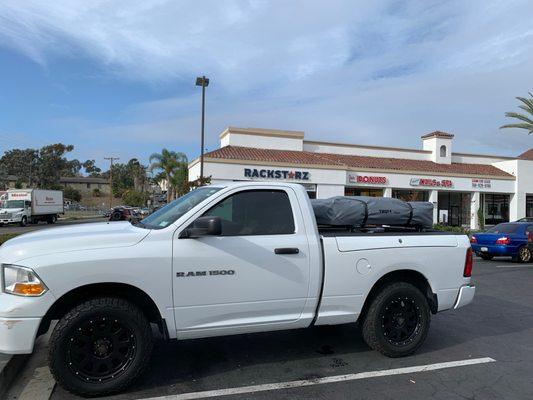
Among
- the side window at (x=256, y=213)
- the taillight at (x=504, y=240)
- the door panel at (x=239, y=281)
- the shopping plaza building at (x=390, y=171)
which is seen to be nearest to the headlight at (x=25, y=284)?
the door panel at (x=239, y=281)

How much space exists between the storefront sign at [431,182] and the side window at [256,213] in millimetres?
31257

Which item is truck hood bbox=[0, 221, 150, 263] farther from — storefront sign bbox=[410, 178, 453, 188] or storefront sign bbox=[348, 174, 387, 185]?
storefront sign bbox=[410, 178, 453, 188]

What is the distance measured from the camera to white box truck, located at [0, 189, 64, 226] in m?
39.7

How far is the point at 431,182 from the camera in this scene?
116 feet

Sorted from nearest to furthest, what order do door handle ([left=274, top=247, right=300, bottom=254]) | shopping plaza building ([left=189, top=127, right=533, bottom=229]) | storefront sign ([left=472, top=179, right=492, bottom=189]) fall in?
door handle ([left=274, top=247, right=300, bottom=254]), shopping plaza building ([left=189, top=127, right=533, bottom=229]), storefront sign ([left=472, top=179, right=492, bottom=189])

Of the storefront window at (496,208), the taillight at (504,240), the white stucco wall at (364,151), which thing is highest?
the white stucco wall at (364,151)

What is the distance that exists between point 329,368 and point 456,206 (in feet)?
121

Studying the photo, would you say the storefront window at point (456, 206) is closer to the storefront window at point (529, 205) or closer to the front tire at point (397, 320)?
the storefront window at point (529, 205)

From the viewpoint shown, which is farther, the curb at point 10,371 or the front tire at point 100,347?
the curb at point 10,371

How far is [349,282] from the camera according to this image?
5066 millimetres

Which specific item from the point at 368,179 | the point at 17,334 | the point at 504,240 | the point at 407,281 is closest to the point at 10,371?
the point at 17,334

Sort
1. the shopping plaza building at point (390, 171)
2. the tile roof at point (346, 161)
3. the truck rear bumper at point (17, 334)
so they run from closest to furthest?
the truck rear bumper at point (17, 334)
the shopping plaza building at point (390, 171)
the tile roof at point (346, 161)

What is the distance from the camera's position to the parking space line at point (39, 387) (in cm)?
422

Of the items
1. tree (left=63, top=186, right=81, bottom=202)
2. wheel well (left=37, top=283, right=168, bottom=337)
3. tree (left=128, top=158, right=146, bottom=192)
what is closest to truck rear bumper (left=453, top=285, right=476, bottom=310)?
wheel well (left=37, top=283, right=168, bottom=337)
